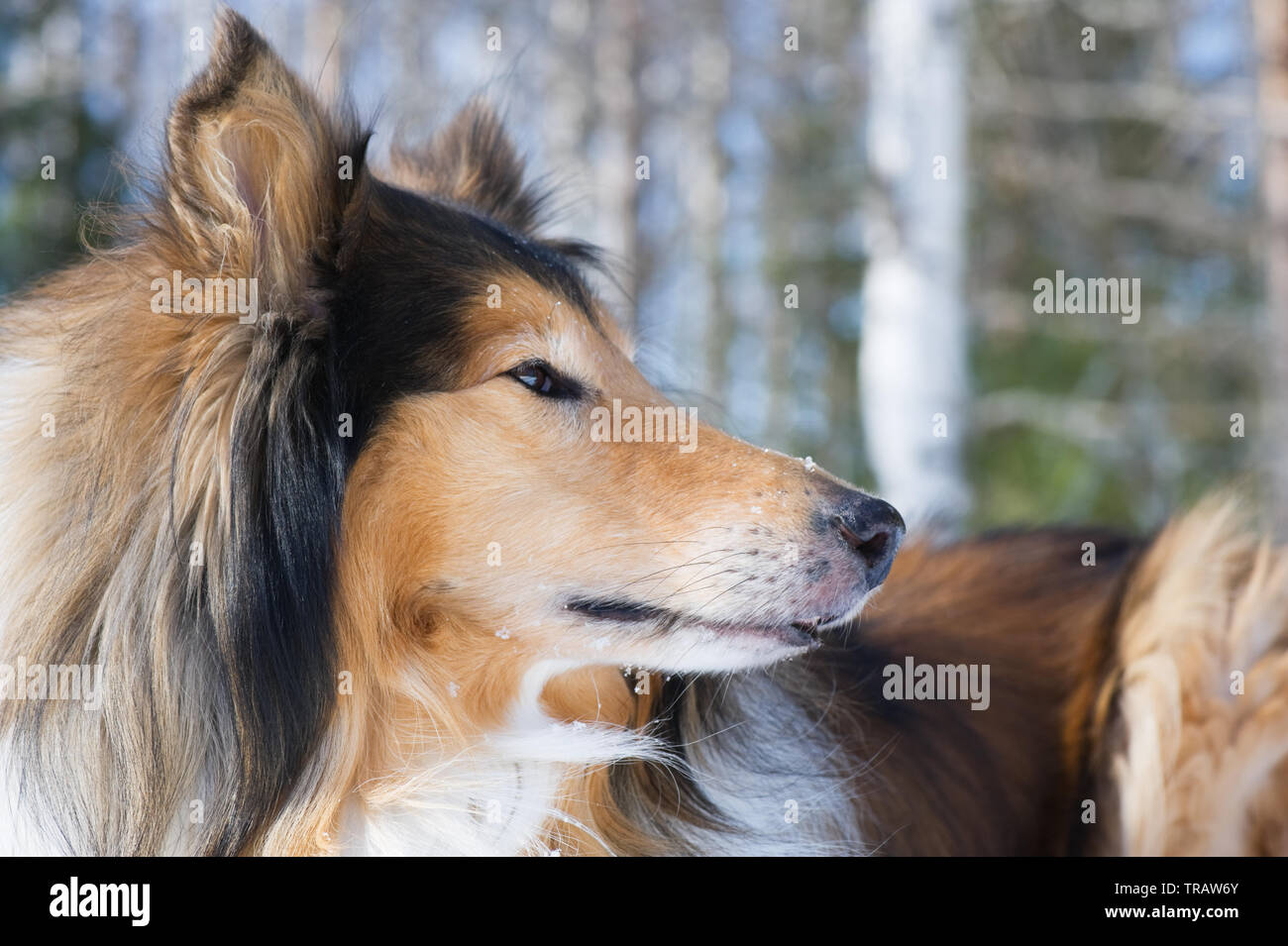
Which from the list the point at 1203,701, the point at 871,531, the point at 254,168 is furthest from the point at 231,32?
the point at 1203,701

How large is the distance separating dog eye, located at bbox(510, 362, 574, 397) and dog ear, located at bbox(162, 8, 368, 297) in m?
0.51

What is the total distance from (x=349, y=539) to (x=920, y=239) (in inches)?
237

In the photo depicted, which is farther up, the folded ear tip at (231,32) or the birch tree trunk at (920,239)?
the birch tree trunk at (920,239)

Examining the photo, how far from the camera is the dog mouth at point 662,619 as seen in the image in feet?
8.43

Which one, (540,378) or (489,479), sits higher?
(540,378)

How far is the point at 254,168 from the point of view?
2412 millimetres

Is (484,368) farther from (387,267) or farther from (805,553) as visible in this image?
(805,553)

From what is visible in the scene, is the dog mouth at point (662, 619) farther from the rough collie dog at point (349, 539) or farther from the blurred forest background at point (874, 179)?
the blurred forest background at point (874, 179)

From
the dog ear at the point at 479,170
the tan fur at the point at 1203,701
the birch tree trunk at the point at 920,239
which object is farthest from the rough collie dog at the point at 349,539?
the birch tree trunk at the point at 920,239

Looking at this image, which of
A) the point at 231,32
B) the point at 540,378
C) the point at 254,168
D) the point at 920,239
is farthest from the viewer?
the point at 920,239

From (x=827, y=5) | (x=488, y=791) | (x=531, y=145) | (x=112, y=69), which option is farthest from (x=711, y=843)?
(x=112, y=69)

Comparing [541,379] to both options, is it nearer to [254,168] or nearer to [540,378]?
[540,378]

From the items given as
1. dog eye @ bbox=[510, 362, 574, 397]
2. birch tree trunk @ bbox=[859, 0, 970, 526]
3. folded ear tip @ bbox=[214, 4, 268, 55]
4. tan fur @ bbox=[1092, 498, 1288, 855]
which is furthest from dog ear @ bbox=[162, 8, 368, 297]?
birch tree trunk @ bbox=[859, 0, 970, 526]

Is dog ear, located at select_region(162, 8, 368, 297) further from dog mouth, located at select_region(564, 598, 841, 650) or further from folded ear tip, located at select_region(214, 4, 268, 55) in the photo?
dog mouth, located at select_region(564, 598, 841, 650)
